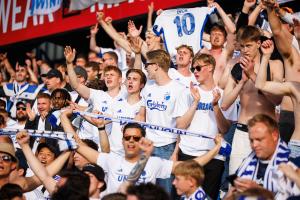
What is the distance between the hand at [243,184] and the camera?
21.1 feet

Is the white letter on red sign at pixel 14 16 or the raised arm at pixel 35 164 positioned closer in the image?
the raised arm at pixel 35 164

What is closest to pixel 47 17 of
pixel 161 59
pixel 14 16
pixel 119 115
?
pixel 14 16

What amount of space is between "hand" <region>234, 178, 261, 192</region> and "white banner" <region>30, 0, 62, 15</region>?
1106cm

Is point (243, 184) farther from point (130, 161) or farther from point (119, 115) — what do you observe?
point (119, 115)

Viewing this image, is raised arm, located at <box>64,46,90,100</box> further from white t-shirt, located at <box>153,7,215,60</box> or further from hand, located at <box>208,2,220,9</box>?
hand, located at <box>208,2,220,9</box>

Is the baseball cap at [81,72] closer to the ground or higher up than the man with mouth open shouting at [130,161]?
higher up

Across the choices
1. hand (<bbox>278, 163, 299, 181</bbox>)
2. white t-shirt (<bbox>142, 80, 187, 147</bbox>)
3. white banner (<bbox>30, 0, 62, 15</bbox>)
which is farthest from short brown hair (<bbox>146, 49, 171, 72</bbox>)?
white banner (<bbox>30, 0, 62, 15</bbox>)

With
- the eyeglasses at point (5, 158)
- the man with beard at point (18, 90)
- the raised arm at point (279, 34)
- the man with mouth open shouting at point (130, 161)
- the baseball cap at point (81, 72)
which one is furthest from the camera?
the man with beard at point (18, 90)

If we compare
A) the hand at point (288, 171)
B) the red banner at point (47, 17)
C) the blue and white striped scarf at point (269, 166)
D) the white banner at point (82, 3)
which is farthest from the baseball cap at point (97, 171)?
the white banner at point (82, 3)

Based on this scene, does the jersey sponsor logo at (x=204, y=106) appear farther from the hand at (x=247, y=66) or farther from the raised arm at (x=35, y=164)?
the raised arm at (x=35, y=164)

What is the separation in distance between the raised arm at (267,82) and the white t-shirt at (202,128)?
1381mm

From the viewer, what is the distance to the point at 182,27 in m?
11.5

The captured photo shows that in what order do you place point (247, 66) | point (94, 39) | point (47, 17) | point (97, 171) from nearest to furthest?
1. point (97, 171)
2. point (247, 66)
3. point (94, 39)
4. point (47, 17)

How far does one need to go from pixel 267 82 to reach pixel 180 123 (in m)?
1.54
